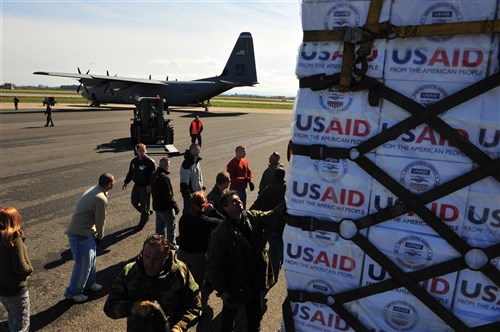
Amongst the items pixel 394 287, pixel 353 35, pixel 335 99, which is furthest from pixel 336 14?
pixel 394 287

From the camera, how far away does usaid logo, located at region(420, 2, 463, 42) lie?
7.49ft

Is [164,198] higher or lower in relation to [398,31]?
lower

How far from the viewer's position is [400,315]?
103 inches

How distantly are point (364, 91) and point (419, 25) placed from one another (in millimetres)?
530

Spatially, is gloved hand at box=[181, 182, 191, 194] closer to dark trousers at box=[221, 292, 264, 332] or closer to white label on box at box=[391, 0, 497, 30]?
dark trousers at box=[221, 292, 264, 332]

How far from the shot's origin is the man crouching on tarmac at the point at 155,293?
3115 millimetres

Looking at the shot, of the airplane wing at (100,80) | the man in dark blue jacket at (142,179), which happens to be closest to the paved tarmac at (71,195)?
the man in dark blue jacket at (142,179)

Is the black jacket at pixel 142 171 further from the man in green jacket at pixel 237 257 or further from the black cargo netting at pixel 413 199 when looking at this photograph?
the black cargo netting at pixel 413 199

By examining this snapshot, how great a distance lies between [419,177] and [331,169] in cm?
60

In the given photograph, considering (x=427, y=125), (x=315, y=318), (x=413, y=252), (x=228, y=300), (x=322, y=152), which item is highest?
(x=427, y=125)

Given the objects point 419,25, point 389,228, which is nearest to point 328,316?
point 389,228

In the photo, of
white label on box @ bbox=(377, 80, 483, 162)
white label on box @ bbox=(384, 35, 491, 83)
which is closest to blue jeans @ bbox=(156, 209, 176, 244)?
white label on box @ bbox=(377, 80, 483, 162)

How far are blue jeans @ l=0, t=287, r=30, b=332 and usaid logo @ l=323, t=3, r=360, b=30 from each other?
468 cm

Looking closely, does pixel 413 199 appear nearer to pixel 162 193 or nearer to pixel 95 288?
pixel 95 288
